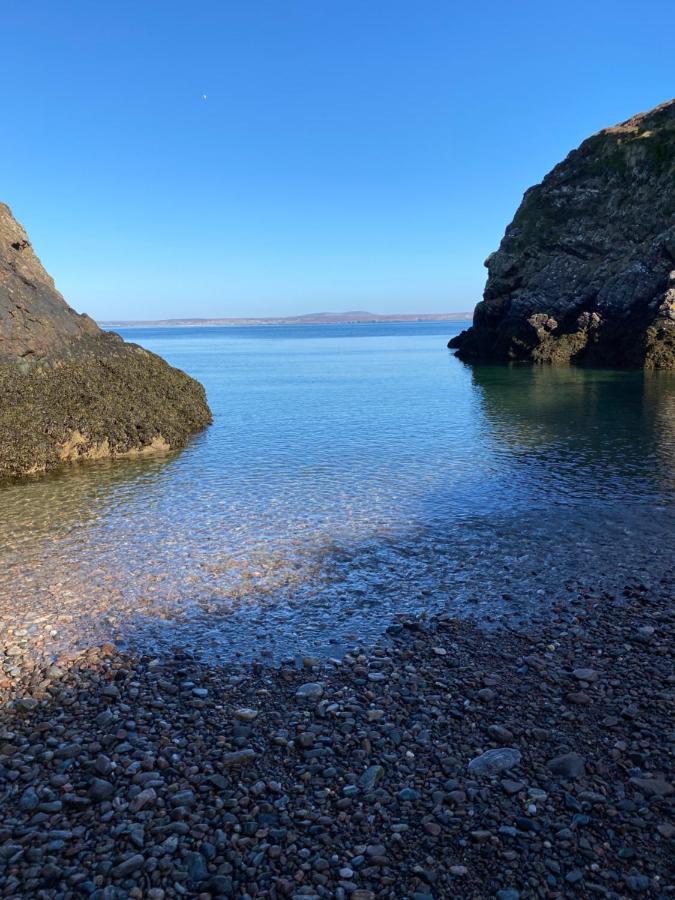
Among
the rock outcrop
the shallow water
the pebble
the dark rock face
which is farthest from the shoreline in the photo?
the dark rock face

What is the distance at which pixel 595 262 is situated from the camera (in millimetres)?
59031

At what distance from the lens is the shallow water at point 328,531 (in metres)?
9.80

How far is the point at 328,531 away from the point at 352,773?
7904 mm

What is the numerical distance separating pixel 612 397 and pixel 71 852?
116ft

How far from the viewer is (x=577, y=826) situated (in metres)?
5.27

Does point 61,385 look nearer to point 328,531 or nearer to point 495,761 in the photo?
point 328,531

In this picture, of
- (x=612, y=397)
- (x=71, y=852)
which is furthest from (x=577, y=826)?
(x=612, y=397)

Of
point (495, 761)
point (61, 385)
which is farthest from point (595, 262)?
point (495, 761)

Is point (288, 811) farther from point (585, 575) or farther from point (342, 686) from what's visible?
point (585, 575)

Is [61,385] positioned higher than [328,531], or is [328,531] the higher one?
[61,385]

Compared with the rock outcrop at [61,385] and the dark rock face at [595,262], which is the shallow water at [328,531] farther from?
the dark rock face at [595,262]

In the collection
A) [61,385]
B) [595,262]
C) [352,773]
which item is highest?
[595,262]

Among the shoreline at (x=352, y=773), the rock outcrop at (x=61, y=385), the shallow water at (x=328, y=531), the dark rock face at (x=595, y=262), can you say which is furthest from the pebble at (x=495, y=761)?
the dark rock face at (x=595, y=262)

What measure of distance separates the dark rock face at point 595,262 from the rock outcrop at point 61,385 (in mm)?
40653
